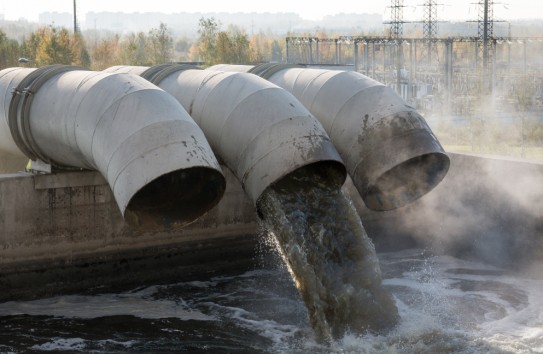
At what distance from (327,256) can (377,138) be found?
264cm

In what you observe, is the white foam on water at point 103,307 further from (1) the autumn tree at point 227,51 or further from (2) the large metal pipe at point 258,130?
(1) the autumn tree at point 227,51

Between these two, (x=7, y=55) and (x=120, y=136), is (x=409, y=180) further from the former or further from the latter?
(x=7, y=55)

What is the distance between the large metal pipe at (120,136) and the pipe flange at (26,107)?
20 mm

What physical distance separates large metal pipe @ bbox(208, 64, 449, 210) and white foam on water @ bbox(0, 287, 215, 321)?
164 inches

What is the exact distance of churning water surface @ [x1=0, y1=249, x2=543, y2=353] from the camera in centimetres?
1517

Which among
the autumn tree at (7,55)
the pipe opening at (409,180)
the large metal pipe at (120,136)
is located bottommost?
the pipe opening at (409,180)

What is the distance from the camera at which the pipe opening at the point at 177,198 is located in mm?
15977

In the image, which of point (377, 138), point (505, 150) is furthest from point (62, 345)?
point (505, 150)

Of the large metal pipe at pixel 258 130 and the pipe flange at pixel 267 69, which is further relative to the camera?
the pipe flange at pixel 267 69

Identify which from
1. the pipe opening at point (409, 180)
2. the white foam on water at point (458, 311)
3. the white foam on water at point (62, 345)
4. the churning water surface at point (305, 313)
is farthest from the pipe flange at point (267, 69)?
the white foam on water at point (62, 345)

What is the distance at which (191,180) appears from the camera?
16625 millimetres

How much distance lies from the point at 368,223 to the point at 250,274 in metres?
4.07

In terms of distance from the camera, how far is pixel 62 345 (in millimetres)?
15602

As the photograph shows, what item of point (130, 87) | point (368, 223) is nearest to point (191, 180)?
point (130, 87)
